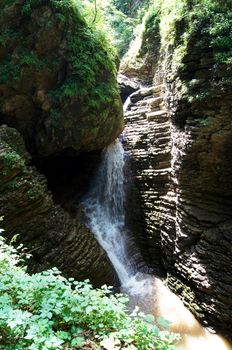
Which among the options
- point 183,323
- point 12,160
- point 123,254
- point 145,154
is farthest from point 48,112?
point 183,323

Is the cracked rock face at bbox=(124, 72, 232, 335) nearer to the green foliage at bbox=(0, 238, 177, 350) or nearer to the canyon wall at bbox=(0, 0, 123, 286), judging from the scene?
the canyon wall at bbox=(0, 0, 123, 286)

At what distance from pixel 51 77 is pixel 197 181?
4.48 metres

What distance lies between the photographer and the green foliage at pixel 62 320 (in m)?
2.37

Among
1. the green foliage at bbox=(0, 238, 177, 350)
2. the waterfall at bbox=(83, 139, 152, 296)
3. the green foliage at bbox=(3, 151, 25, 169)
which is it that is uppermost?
the green foliage at bbox=(3, 151, 25, 169)

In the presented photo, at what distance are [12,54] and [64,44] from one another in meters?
1.30

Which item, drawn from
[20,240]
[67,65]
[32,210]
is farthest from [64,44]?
[20,240]

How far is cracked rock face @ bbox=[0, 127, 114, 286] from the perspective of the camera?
6051mm

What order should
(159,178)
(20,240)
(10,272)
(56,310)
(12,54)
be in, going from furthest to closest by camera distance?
(159,178) → (12,54) → (20,240) → (10,272) → (56,310)

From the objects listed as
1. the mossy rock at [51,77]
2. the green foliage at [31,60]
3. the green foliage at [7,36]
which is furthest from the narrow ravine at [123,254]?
the green foliage at [7,36]

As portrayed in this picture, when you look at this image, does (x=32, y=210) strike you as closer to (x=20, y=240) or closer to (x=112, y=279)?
(x=20, y=240)

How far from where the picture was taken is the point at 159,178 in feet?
28.6

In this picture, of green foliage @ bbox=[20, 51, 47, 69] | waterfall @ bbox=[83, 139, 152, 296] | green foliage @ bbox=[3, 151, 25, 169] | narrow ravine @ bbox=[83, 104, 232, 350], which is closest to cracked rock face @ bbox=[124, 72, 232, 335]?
narrow ravine @ bbox=[83, 104, 232, 350]

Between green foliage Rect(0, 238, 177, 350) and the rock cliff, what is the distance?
4.46 meters

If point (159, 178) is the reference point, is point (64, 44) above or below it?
above
